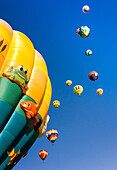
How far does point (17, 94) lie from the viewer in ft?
28.0

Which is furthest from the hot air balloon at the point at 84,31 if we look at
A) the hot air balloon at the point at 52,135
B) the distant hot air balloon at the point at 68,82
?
the hot air balloon at the point at 52,135

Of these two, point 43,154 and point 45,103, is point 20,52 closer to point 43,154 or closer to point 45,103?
point 45,103

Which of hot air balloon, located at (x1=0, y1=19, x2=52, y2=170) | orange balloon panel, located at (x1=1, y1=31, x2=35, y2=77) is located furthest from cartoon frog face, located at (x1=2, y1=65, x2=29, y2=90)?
orange balloon panel, located at (x1=1, y1=31, x2=35, y2=77)

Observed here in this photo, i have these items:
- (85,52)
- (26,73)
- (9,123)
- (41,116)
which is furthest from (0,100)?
(85,52)

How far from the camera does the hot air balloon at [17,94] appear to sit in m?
8.22

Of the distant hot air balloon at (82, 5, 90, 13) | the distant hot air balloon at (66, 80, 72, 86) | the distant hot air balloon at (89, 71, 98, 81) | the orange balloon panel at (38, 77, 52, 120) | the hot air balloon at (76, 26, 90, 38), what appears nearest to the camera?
the orange balloon panel at (38, 77, 52, 120)

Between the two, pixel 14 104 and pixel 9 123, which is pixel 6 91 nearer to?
pixel 14 104

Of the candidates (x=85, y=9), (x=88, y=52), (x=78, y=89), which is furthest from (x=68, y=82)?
(x=85, y=9)

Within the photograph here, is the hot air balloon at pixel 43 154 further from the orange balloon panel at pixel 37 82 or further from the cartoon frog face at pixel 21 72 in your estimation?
the cartoon frog face at pixel 21 72

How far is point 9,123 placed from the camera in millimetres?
8320

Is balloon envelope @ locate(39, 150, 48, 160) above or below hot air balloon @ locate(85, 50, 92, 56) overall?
below

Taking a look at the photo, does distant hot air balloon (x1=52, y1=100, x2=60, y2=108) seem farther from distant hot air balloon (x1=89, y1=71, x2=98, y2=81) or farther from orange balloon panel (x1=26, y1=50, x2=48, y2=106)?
orange balloon panel (x1=26, y1=50, x2=48, y2=106)

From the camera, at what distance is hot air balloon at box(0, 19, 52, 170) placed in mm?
8219

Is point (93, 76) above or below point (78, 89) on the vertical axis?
above
